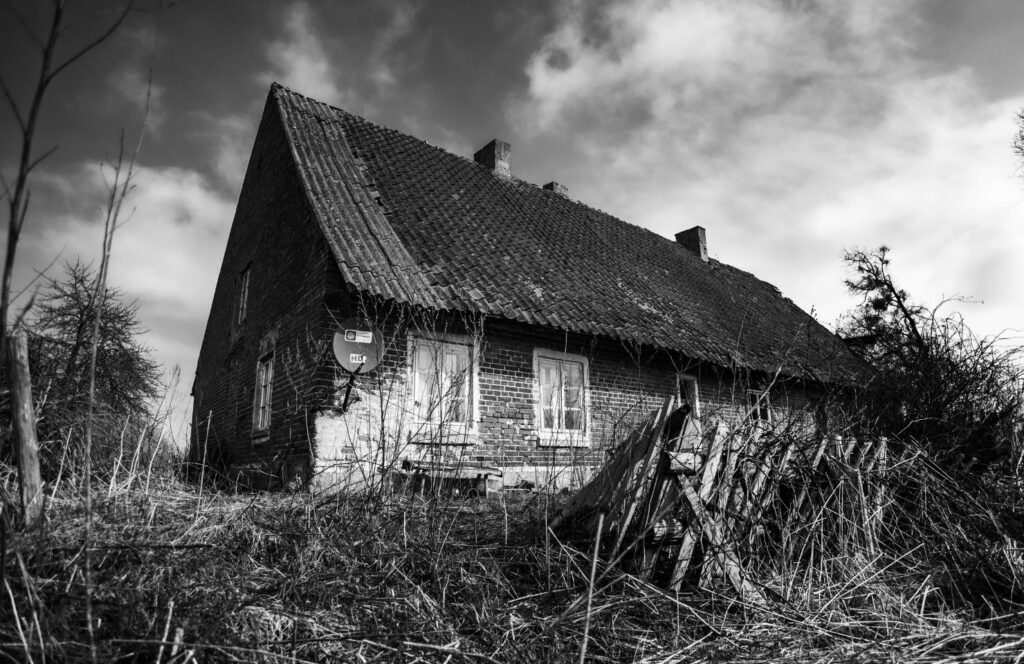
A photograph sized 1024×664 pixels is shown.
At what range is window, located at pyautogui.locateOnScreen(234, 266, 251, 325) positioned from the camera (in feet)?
38.8

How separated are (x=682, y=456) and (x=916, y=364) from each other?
3.52 metres

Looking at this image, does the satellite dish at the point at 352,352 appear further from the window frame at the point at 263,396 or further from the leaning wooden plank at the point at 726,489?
the leaning wooden plank at the point at 726,489

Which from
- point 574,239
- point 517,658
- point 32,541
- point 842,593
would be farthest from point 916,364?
point 574,239

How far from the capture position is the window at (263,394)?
9578 millimetres

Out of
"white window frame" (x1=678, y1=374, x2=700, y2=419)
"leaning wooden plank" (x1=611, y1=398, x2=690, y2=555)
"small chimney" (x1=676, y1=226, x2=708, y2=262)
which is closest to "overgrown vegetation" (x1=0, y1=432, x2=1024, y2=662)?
"leaning wooden plank" (x1=611, y1=398, x2=690, y2=555)

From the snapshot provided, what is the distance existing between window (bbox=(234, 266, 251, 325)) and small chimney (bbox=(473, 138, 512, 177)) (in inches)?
226

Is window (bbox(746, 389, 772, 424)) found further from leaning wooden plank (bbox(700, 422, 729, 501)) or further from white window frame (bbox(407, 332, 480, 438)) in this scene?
white window frame (bbox(407, 332, 480, 438))

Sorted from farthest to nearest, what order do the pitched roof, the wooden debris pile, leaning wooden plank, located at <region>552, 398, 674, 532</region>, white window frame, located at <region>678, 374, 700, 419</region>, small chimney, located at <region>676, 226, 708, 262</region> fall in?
1. small chimney, located at <region>676, 226, 708, 262</region>
2. white window frame, located at <region>678, 374, 700, 419</region>
3. the pitched roof
4. leaning wooden plank, located at <region>552, 398, 674, 532</region>
5. the wooden debris pile

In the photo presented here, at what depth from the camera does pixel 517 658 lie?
7.45 ft

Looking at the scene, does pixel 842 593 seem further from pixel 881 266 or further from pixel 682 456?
pixel 881 266

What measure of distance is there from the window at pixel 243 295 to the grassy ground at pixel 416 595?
8816 mm

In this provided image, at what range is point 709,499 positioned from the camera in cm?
317

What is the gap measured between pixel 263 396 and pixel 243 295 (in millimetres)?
2985

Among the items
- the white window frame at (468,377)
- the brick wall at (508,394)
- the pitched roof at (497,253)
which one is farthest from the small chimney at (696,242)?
the white window frame at (468,377)
